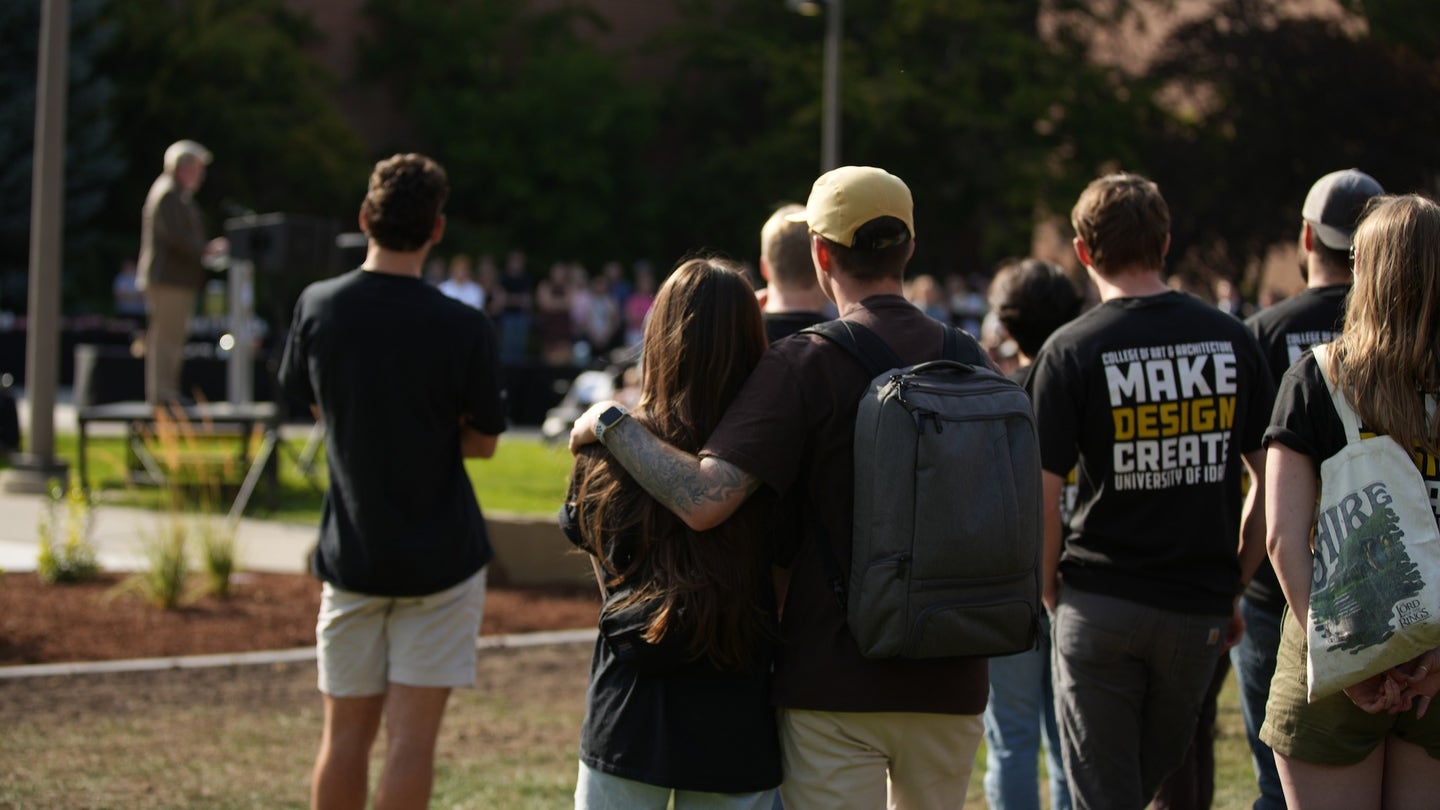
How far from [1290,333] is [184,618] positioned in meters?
5.96

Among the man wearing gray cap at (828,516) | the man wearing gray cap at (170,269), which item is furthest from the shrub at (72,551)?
the man wearing gray cap at (828,516)

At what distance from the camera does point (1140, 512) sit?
4020mm

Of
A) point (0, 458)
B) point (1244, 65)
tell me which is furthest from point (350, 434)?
point (1244, 65)

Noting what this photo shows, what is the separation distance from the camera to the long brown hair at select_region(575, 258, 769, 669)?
315cm

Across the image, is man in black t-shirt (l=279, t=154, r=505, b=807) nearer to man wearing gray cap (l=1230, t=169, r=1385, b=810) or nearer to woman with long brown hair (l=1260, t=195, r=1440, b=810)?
woman with long brown hair (l=1260, t=195, r=1440, b=810)

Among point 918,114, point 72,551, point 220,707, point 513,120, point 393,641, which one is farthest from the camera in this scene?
point 918,114

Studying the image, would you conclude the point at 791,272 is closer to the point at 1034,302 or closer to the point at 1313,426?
the point at 1034,302

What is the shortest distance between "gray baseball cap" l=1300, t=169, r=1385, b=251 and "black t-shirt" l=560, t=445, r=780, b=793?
7.19 ft

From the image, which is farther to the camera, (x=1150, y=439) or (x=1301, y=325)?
(x=1301, y=325)

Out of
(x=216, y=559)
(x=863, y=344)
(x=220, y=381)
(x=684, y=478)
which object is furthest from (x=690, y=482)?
(x=220, y=381)

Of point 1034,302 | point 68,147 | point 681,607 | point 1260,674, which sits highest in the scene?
point 68,147

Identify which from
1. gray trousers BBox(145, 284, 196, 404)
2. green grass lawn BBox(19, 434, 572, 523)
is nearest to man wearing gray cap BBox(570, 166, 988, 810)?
green grass lawn BBox(19, 434, 572, 523)

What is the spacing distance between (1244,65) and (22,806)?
30804 mm

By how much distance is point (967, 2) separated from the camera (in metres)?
35.3
